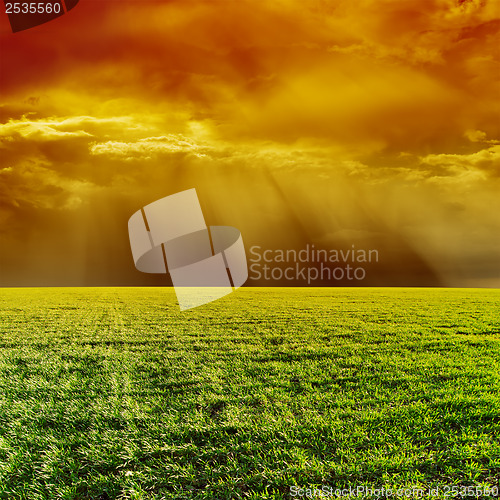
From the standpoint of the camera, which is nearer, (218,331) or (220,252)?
(218,331)

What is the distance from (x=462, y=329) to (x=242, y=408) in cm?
930

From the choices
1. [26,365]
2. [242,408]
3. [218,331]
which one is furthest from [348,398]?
[26,365]

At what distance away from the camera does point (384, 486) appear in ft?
10.7

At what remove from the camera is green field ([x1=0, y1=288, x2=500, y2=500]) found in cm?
351

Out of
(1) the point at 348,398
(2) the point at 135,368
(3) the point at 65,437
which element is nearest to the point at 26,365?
(2) the point at 135,368

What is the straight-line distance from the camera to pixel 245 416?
470 cm

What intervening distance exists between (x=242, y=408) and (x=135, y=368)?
322cm

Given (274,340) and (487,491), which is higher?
(487,491)

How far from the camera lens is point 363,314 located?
580 inches

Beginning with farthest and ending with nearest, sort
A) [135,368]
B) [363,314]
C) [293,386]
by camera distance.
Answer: [363,314] → [135,368] → [293,386]

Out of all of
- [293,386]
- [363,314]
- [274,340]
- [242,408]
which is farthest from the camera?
[363,314]

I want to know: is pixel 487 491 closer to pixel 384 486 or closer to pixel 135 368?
pixel 384 486

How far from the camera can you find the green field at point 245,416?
351 cm

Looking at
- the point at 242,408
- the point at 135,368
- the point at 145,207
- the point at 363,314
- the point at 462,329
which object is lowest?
the point at 363,314
